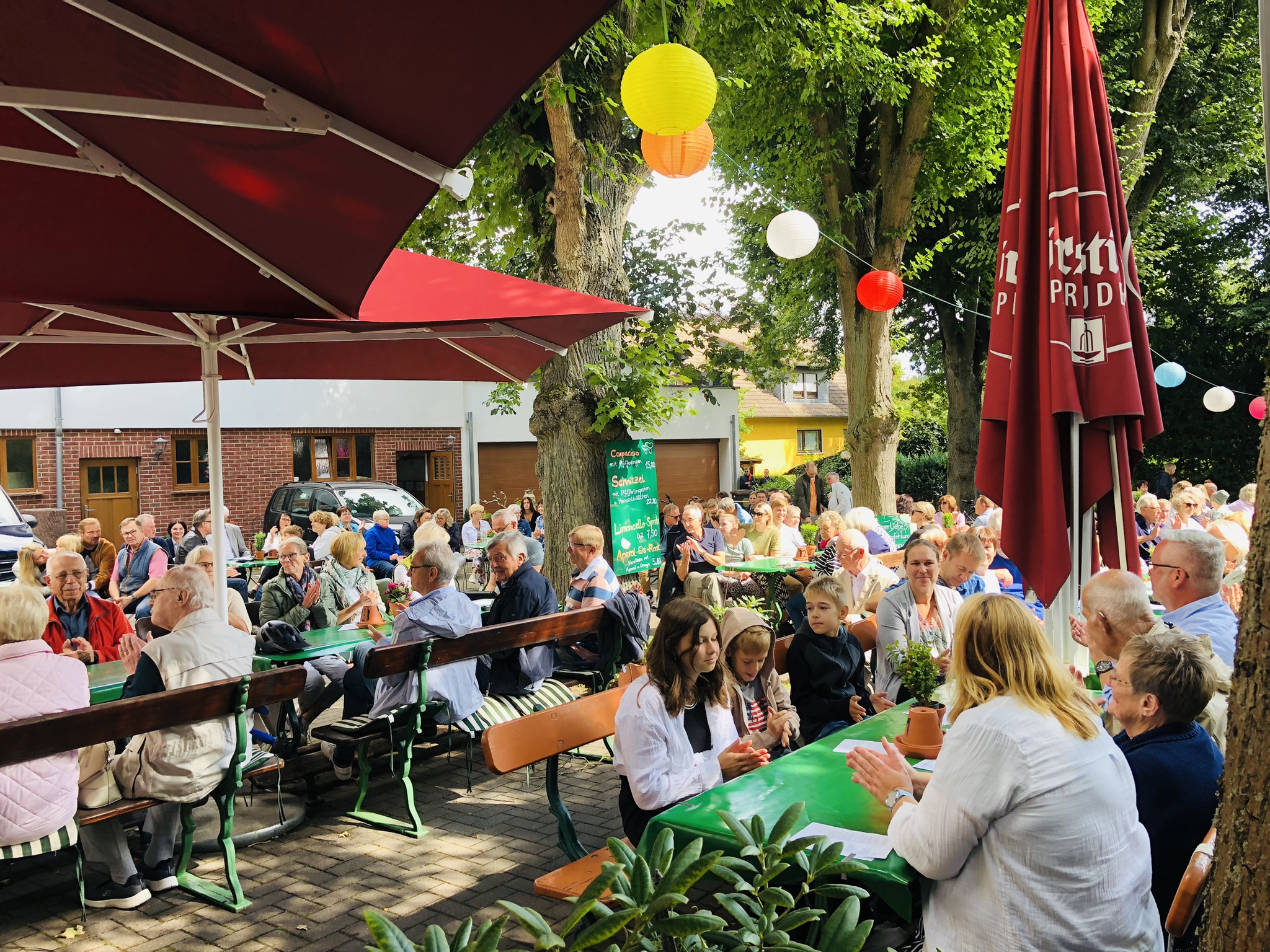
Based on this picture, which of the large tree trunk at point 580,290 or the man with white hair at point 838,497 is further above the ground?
the large tree trunk at point 580,290

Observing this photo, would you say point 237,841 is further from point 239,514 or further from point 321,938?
point 239,514

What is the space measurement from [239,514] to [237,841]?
18559 mm

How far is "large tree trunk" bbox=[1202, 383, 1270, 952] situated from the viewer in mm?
1639

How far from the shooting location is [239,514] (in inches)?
890

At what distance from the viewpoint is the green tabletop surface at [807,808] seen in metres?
2.88

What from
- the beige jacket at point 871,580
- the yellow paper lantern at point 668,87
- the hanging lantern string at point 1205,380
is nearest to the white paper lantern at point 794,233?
the beige jacket at point 871,580

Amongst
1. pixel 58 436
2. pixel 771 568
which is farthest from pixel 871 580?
pixel 58 436

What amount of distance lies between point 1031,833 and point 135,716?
347cm

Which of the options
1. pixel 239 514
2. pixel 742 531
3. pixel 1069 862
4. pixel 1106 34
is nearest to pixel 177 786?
pixel 1069 862

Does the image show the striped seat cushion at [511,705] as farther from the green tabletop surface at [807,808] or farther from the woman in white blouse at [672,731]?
the green tabletop surface at [807,808]

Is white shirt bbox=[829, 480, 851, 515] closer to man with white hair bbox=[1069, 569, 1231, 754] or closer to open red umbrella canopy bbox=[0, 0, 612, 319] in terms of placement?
man with white hair bbox=[1069, 569, 1231, 754]

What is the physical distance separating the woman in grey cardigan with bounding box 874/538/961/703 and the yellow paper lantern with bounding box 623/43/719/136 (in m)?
2.84

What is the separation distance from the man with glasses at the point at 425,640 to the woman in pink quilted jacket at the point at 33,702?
5.25 feet

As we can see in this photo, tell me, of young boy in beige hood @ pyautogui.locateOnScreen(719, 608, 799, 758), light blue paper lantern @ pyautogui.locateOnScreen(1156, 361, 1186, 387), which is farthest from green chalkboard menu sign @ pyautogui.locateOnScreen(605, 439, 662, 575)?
light blue paper lantern @ pyautogui.locateOnScreen(1156, 361, 1186, 387)
